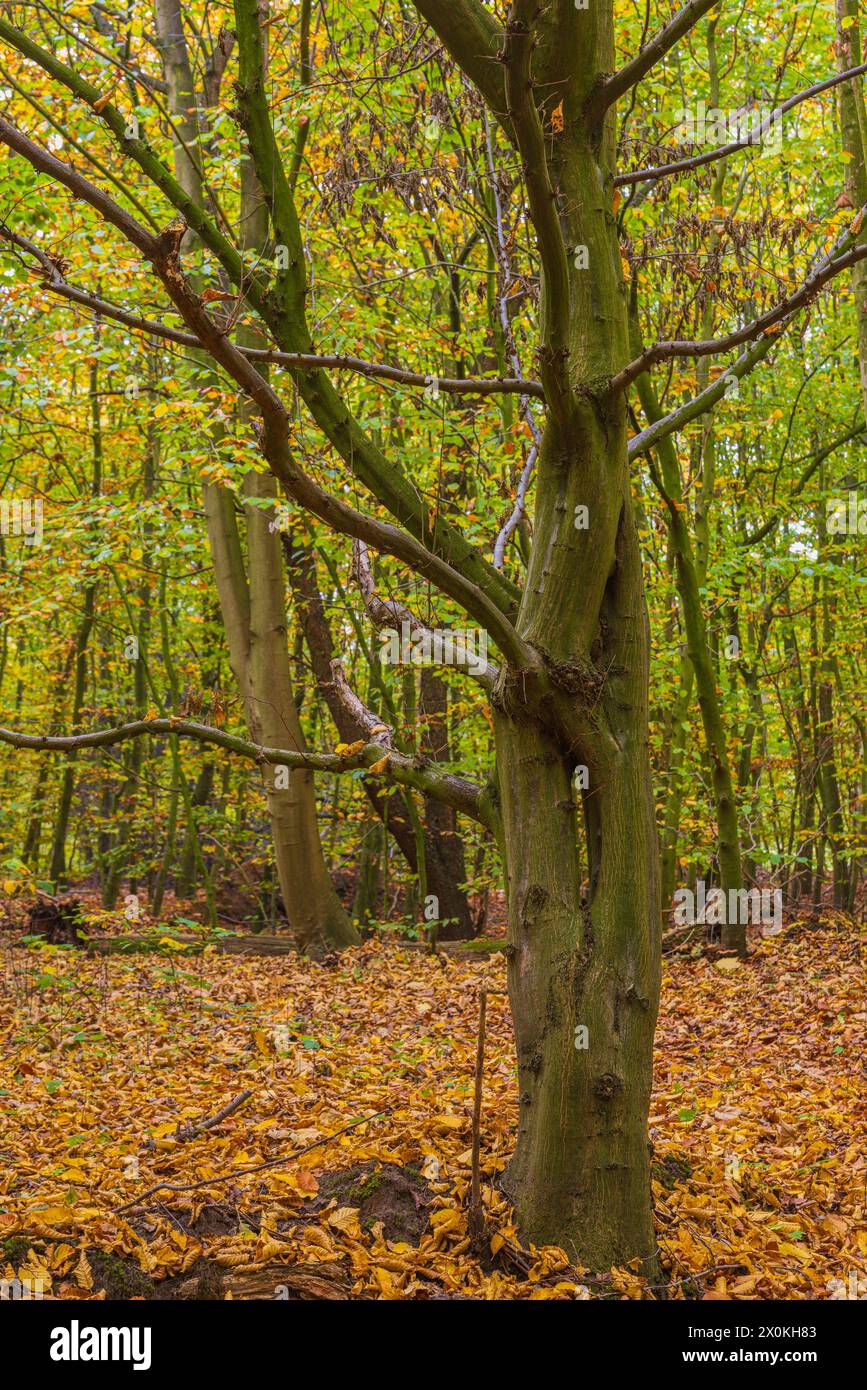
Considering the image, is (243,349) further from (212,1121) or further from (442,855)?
(442,855)

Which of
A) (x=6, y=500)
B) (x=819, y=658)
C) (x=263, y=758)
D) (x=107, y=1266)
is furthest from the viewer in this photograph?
(x=6, y=500)

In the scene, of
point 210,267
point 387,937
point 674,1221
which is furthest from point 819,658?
point 674,1221

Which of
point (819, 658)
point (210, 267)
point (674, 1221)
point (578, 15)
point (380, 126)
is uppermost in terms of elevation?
point (210, 267)

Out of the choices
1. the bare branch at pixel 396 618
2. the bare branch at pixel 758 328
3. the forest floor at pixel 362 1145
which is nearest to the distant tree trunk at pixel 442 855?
the forest floor at pixel 362 1145

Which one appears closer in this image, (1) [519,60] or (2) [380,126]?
(1) [519,60]

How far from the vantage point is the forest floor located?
135 inches

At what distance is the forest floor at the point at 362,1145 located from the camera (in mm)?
3420

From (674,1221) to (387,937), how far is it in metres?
7.89

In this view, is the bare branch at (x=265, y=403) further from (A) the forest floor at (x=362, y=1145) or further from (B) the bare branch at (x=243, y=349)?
(A) the forest floor at (x=362, y=1145)

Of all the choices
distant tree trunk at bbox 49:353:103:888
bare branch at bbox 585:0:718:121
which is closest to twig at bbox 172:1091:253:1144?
bare branch at bbox 585:0:718:121

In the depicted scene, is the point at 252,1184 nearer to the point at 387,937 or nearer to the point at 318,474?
the point at 318,474

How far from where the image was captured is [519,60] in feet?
8.40

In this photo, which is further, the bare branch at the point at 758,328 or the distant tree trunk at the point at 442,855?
the distant tree trunk at the point at 442,855

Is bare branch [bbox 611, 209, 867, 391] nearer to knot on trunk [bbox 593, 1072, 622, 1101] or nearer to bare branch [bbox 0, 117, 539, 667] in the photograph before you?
bare branch [bbox 0, 117, 539, 667]
